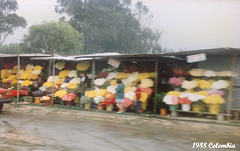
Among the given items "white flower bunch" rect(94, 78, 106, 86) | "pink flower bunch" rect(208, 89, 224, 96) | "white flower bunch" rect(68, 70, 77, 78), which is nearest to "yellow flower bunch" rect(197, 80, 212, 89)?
"pink flower bunch" rect(208, 89, 224, 96)

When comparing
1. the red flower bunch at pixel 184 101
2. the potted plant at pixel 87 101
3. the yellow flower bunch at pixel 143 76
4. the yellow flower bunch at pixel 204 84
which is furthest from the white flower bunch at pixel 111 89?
the yellow flower bunch at pixel 204 84

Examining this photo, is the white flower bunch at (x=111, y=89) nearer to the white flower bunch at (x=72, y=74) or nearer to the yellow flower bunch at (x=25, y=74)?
the white flower bunch at (x=72, y=74)

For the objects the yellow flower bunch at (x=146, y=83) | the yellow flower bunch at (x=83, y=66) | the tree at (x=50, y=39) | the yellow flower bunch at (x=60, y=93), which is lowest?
the yellow flower bunch at (x=60, y=93)

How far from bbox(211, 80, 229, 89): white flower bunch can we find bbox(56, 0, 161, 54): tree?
116 ft

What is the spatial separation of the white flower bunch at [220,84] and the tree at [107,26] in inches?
1393

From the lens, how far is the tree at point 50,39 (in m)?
38.7

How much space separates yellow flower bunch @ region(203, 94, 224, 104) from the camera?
9.79 metres

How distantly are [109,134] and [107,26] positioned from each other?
132 ft

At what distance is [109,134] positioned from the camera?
25.1 feet

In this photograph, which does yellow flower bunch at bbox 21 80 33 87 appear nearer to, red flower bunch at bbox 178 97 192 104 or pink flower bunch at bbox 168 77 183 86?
pink flower bunch at bbox 168 77 183 86

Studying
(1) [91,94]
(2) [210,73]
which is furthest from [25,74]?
(2) [210,73]

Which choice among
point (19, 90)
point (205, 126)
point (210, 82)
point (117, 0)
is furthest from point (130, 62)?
point (117, 0)

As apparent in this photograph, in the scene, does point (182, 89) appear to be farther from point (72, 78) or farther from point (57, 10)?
point (57, 10)

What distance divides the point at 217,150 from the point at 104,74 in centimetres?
835
